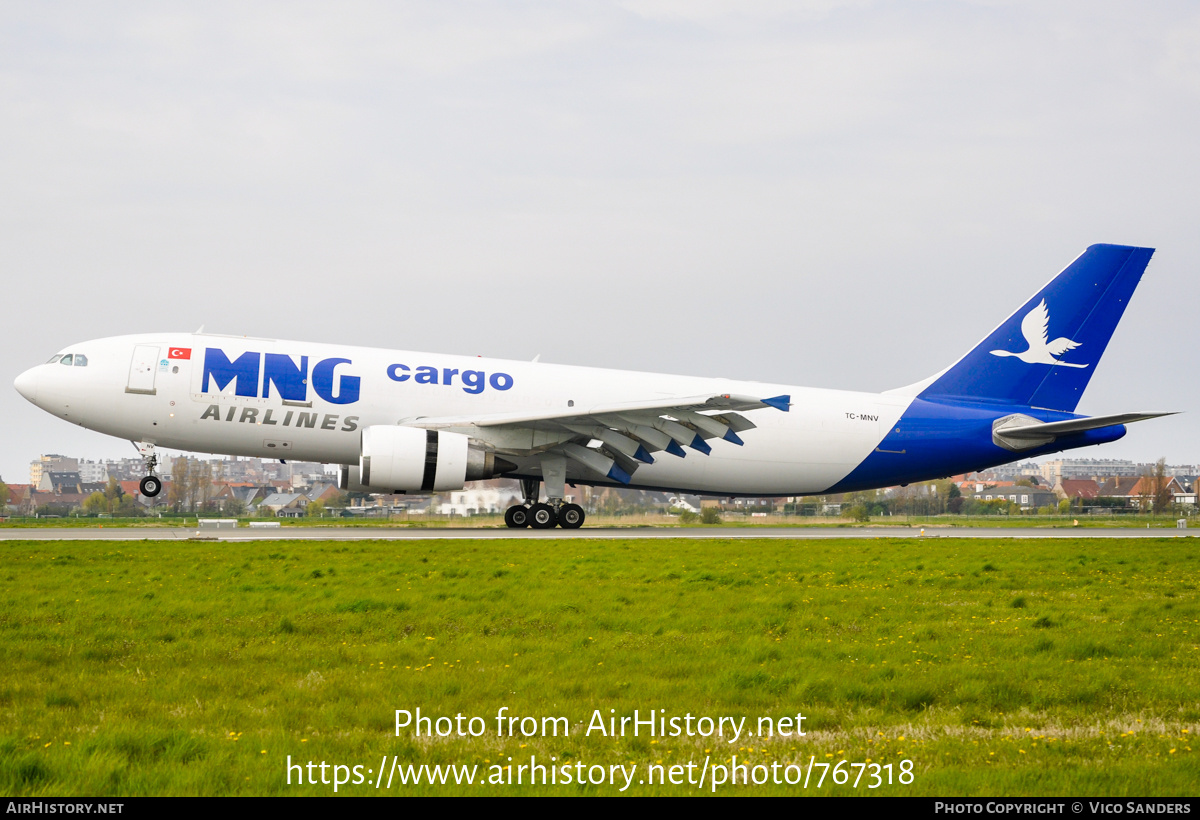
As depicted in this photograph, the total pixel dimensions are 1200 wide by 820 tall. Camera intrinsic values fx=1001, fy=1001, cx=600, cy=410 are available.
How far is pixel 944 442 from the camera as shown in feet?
87.9

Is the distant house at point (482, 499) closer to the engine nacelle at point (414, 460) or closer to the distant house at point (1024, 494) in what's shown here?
the engine nacelle at point (414, 460)

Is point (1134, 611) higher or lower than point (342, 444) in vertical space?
lower

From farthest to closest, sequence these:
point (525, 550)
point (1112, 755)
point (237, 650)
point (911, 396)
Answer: point (911, 396), point (525, 550), point (237, 650), point (1112, 755)

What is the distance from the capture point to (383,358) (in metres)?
23.5

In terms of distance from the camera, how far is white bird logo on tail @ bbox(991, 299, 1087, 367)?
27.3 metres

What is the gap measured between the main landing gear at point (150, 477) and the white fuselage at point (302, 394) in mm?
230

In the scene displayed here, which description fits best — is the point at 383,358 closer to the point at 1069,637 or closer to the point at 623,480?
the point at 623,480

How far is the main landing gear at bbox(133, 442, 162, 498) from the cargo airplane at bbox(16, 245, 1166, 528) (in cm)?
7

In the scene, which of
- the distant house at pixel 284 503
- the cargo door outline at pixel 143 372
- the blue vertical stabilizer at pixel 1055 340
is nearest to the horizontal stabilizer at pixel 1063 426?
the blue vertical stabilizer at pixel 1055 340

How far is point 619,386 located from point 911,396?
8425 millimetres

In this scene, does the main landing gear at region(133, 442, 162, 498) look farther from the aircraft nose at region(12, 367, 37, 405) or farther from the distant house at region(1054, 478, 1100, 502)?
the distant house at region(1054, 478, 1100, 502)

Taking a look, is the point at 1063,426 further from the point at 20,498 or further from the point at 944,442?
the point at 20,498
